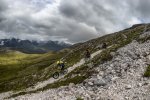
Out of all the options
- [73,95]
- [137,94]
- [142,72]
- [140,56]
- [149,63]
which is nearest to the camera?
[137,94]

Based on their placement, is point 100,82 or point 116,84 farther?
point 100,82

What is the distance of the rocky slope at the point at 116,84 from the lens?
3344 centimetres

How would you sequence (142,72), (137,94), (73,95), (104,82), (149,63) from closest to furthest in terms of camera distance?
1. (137,94)
2. (73,95)
3. (104,82)
4. (142,72)
5. (149,63)

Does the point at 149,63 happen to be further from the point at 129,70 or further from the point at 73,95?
the point at 73,95

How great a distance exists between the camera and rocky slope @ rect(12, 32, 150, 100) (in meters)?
33.4

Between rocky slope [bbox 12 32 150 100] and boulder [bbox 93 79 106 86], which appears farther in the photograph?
boulder [bbox 93 79 106 86]

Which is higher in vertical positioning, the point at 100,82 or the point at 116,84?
the point at 100,82

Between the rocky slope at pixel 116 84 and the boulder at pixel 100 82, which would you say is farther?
the boulder at pixel 100 82

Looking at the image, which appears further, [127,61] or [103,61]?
[103,61]

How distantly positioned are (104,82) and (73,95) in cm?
535

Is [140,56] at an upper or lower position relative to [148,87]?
upper

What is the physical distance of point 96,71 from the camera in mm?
44812

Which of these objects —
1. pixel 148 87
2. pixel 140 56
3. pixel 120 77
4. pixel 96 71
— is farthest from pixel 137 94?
pixel 140 56

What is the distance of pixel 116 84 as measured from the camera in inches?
1474
